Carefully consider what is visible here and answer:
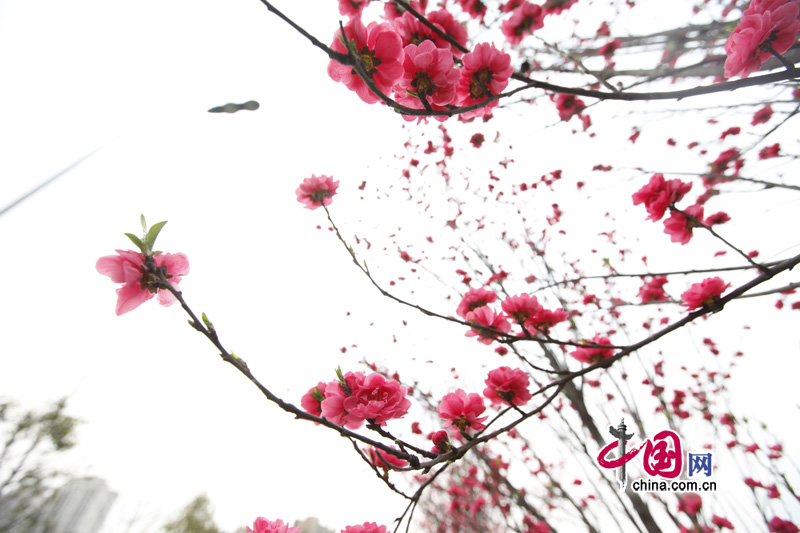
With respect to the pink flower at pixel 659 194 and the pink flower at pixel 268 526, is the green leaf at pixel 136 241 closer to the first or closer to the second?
the pink flower at pixel 268 526

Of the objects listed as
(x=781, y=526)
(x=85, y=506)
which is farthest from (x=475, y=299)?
(x=85, y=506)

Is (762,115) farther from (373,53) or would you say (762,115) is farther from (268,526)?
(268,526)

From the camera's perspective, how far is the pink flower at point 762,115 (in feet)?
6.80

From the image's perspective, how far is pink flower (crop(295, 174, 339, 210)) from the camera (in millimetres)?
1816

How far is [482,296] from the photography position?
1706mm

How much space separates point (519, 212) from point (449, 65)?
282 centimetres

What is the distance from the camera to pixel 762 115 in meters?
2.17

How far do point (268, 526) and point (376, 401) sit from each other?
58 cm

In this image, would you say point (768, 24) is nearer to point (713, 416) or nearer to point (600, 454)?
point (600, 454)

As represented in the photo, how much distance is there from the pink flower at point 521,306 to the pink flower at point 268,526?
118 cm

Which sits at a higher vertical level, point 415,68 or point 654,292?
point 654,292

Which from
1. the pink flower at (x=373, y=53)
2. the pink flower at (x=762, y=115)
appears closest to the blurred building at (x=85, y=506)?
the pink flower at (x=373, y=53)

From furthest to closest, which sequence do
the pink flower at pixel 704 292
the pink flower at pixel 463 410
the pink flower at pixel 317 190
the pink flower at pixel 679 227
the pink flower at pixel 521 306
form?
the pink flower at pixel 317 190 → the pink flower at pixel 521 306 → the pink flower at pixel 679 227 → the pink flower at pixel 704 292 → the pink flower at pixel 463 410

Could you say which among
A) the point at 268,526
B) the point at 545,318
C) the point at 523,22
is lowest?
the point at 268,526
